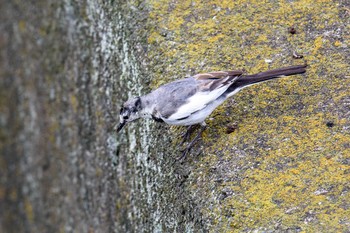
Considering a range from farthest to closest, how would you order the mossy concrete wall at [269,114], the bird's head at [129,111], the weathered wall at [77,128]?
the bird's head at [129,111] < the mossy concrete wall at [269,114] < the weathered wall at [77,128]

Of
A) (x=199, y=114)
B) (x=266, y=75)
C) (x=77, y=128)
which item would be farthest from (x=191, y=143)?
(x=77, y=128)

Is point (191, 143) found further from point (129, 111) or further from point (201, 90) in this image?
point (129, 111)

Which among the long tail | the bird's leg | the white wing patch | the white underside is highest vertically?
the long tail

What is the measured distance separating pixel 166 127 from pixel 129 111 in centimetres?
34

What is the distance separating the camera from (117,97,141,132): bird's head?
4317 mm

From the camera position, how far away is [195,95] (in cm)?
430

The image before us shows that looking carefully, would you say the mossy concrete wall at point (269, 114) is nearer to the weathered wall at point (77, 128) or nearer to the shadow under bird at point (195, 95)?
the shadow under bird at point (195, 95)

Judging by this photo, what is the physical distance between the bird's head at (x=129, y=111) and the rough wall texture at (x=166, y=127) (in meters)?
0.07

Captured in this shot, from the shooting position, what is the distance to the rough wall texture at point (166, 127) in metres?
2.38

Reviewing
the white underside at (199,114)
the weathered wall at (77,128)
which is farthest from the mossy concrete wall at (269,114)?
the weathered wall at (77,128)

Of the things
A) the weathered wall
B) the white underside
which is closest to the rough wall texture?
the weathered wall

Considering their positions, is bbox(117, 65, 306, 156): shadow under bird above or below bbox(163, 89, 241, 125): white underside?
above

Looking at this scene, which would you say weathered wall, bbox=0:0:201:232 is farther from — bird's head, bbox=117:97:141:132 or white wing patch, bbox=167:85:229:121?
white wing patch, bbox=167:85:229:121

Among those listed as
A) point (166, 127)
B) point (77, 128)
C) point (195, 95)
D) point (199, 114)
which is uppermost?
point (77, 128)
